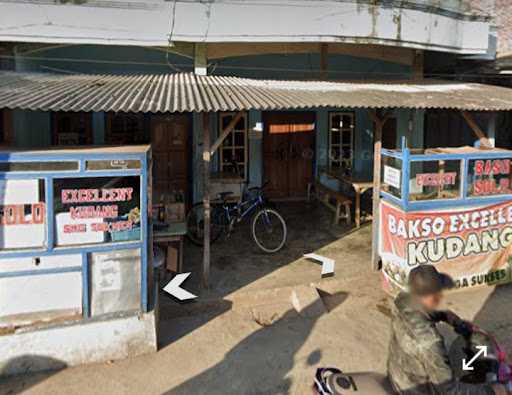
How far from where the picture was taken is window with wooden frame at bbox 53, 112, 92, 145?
9.28 metres

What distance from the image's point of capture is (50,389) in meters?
4.15

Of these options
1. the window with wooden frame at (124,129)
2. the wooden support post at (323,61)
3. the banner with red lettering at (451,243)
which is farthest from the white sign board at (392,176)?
the window with wooden frame at (124,129)

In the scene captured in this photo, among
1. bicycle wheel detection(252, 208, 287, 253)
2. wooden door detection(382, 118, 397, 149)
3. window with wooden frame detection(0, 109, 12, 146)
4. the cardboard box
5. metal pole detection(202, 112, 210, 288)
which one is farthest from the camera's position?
wooden door detection(382, 118, 397, 149)

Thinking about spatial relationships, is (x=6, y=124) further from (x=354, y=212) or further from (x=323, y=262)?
(x=354, y=212)

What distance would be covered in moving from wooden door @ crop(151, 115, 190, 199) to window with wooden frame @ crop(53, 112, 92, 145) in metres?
1.38

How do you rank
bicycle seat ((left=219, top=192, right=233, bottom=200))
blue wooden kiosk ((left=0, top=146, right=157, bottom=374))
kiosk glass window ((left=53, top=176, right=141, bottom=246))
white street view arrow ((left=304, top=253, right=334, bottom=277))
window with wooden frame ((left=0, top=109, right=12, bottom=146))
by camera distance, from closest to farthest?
1. blue wooden kiosk ((left=0, top=146, right=157, bottom=374))
2. kiosk glass window ((left=53, top=176, right=141, bottom=246))
3. white street view arrow ((left=304, top=253, right=334, bottom=277))
4. window with wooden frame ((left=0, top=109, right=12, bottom=146))
5. bicycle seat ((left=219, top=192, right=233, bottom=200))

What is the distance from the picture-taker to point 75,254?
4.49 m

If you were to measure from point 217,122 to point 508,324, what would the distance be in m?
7.10

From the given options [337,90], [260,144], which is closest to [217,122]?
[260,144]

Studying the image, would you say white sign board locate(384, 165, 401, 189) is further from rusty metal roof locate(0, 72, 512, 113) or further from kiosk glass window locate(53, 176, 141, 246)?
kiosk glass window locate(53, 176, 141, 246)

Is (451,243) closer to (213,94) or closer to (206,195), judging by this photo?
(206,195)

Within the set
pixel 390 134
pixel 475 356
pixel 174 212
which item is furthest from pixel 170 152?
pixel 475 356

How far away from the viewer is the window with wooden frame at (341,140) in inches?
443

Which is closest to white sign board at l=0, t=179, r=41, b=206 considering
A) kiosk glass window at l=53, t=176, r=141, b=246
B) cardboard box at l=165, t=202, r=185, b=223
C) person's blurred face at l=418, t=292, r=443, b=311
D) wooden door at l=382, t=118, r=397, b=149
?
kiosk glass window at l=53, t=176, r=141, b=246
